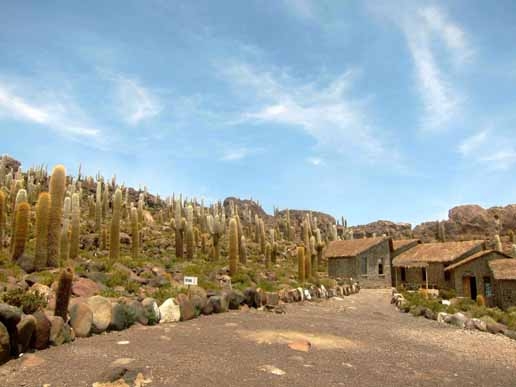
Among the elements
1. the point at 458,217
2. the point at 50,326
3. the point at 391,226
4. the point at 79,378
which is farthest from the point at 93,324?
the point at 391,226

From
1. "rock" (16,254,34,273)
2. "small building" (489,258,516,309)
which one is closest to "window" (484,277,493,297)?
"small building" (489,258,516,309)

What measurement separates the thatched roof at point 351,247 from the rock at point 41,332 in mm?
35217

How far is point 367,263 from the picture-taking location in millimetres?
41750

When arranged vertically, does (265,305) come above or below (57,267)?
below

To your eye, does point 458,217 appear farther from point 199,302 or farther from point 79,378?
point 79,378

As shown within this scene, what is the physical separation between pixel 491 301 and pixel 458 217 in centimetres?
4851

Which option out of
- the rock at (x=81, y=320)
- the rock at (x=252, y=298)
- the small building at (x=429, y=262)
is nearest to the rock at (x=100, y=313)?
the rock at (x=81, y=320)

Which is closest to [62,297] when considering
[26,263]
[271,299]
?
[26,263]

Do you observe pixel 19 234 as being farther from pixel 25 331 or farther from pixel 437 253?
pixel 437 253

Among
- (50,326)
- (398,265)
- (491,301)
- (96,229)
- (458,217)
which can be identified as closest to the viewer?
(50,326)

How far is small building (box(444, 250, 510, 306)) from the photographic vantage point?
30391 millimetres

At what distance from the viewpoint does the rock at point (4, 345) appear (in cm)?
758

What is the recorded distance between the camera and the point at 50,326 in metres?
9.01

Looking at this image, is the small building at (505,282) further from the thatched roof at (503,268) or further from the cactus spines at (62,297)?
the cactus spines at (62,297)
